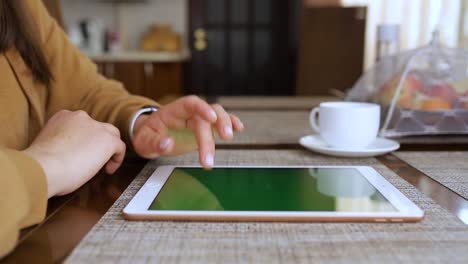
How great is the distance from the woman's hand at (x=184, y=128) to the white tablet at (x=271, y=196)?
4 centimetres

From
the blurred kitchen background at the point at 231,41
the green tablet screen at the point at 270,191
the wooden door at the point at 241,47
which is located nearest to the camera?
the green tablet screen at the point at 270,191

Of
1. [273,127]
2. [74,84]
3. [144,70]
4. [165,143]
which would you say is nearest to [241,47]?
[144,70]

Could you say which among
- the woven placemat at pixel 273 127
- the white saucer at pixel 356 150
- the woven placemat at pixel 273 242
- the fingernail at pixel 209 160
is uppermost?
the fingernail at pixel 209 160

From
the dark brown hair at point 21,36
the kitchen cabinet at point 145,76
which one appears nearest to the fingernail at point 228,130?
the dark brown hair at point 21,36

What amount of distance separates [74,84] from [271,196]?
1.63ft

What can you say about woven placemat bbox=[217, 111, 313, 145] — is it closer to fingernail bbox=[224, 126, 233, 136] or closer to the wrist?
fingernail bbox=[224, 126, 233, 136]

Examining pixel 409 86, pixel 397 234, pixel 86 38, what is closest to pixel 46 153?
pixel 397 234

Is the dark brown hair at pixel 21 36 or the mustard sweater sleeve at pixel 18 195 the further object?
the dark brown hair at pixel 21 36

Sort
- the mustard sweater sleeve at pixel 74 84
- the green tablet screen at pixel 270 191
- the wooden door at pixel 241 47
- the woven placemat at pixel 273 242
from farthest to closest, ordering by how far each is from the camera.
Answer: the wooden door at pixel 241 47 < the mustard sweater sleeve at pixel 74 84 < the green tablet screen at pixel 270 191 < the woven placemat at pixel 273 242

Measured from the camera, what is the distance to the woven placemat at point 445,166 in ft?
1.88

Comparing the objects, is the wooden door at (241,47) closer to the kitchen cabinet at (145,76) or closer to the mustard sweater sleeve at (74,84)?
the kitchen cabinet at (145,76)

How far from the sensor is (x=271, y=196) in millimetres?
487

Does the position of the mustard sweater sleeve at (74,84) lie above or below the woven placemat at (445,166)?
above

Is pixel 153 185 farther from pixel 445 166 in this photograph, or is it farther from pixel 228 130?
pixel 445 166
